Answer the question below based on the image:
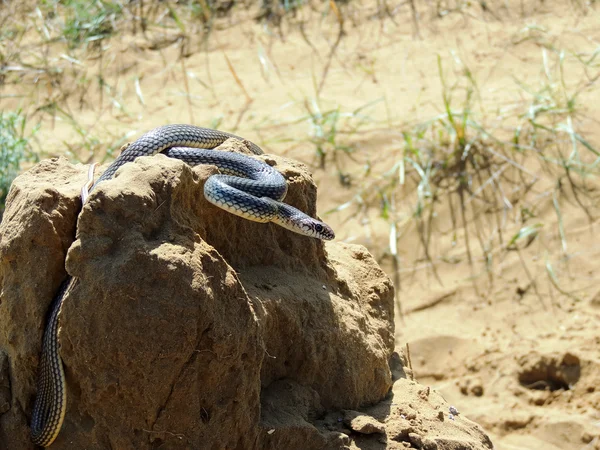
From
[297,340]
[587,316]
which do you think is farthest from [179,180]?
[587,316]

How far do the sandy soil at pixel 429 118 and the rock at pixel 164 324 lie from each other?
2681 millimetres

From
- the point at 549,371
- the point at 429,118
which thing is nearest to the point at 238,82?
the point at 429,118

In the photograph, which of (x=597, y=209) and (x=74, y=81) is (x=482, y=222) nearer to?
(x=597, y=209)

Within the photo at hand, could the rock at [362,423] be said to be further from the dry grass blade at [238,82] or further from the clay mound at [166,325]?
the dry grass blade at [238,82]

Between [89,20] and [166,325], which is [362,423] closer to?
[166,325]

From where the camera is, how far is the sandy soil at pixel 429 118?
21.8 ft

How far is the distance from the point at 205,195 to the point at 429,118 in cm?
612

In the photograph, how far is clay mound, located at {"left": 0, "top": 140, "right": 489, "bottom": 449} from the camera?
312 cm

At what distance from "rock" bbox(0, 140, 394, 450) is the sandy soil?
8.79 ft

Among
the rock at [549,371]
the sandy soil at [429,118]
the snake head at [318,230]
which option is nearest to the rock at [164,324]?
the snake head at [318,230]

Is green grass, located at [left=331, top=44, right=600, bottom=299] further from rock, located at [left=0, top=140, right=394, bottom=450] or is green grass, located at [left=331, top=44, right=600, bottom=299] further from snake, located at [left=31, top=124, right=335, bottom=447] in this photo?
rock, located at [left=0, top=140, right=394, bottom=450]

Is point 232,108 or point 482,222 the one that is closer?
point 482,222

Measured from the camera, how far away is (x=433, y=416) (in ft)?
13.5

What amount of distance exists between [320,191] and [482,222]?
178cm
